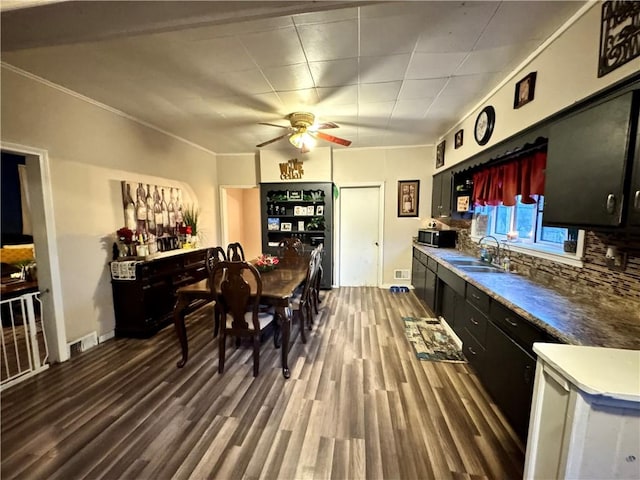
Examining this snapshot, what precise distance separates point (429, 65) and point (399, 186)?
282 cm

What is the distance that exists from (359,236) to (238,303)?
3338 mm

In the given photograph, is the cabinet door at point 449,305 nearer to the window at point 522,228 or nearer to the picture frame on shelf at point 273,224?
the window at point 522,228

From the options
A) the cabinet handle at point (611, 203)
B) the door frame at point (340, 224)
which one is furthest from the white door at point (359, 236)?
the cabinet handle at point (611, 203)

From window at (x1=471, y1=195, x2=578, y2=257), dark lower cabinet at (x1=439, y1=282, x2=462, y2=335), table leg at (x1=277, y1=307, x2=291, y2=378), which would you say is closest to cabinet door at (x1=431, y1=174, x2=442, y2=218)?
window at (x1=471, y1=195, x2=578, y2=257)

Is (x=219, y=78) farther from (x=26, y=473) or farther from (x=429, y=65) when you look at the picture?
(x=26, y=473)

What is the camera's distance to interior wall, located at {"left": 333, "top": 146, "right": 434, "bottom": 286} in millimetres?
4805

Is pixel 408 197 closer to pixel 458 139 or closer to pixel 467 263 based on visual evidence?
pixel 458 139

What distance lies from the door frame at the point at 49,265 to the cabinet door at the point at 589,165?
4.17 metres

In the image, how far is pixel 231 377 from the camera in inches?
91.3

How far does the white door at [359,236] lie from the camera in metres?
5.04

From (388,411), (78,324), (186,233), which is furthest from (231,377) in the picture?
(186,233)

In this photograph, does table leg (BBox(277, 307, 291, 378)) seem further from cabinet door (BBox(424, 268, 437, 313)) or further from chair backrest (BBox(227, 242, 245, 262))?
cabinet door (BBox(424, 268, 437, 313))

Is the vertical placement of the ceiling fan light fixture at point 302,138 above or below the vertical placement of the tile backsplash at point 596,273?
above

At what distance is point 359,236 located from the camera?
5141 mm
